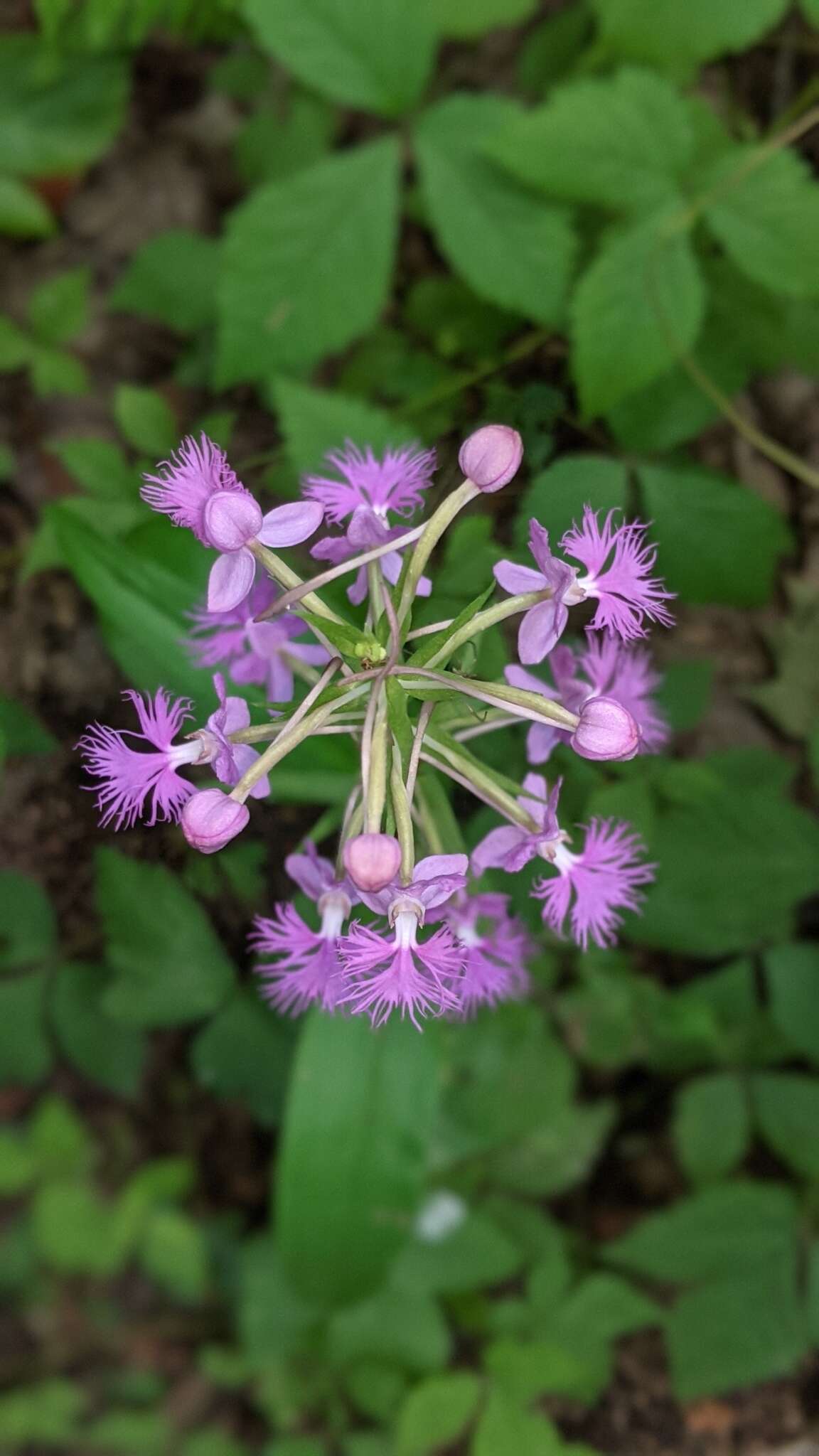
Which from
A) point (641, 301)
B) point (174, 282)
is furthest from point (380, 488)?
point (174, 282)

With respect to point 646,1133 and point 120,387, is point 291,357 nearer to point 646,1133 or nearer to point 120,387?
point 120,387

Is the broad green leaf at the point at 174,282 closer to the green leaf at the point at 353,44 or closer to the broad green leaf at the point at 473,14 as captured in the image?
the green leaf at the point at 353,44

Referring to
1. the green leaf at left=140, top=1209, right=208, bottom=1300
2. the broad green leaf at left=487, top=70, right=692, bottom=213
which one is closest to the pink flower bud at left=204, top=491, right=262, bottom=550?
the broad green leaf at left=487, top=70, right=692, bottom=213

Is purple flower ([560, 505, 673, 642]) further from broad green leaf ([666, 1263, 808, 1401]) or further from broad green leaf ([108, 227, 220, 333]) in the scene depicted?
broad green leaf ([666, 1263, 808, 1401])

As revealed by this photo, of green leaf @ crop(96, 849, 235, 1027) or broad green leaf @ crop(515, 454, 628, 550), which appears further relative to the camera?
green leaf @ crop(96, 849, 235, 1027)

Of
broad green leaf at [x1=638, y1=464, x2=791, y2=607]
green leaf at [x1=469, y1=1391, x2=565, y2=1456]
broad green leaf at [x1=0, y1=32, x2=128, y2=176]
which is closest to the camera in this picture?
broad green leaf at [x1=638, y1=464, x2=791, y2=607]

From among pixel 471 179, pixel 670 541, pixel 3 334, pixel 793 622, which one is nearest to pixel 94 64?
pixel 3 334

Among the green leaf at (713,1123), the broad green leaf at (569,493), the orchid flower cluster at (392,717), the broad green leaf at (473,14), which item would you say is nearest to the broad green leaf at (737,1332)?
the green leaf at (713,1123)
